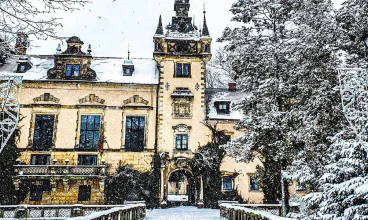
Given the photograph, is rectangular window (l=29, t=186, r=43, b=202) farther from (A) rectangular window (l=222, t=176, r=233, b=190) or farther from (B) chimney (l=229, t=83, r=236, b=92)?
(B) chimney (l=229, t=83, r=236, b=92)

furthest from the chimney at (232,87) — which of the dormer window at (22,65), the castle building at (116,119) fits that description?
the dormer window at (22,65)

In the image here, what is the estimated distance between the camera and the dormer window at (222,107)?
101 feet

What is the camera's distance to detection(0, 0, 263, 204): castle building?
27391 mm

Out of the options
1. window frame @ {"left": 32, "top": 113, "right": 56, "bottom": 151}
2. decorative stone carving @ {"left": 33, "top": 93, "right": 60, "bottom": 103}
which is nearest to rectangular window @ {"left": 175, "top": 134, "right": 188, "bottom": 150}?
window frame @ {"left": 32, "top": 113, "right": 56, "bottom": 151}


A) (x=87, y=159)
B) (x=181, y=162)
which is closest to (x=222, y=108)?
(x=181, y=162)

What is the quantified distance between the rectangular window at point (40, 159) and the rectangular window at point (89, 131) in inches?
114

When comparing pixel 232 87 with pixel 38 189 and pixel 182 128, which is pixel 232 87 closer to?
pixel 182 128

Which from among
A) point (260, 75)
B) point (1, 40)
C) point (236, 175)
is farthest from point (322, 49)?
Result: point (236, 175)

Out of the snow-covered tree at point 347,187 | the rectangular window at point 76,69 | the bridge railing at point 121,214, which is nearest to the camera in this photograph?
the bridge railing at point 121,214

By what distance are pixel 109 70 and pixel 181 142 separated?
10.0m

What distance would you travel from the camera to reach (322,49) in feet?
47.0

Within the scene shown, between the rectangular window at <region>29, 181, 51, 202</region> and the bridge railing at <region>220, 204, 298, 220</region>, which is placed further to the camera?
the rectangular window at <region>29, 181, 51, 202</region>

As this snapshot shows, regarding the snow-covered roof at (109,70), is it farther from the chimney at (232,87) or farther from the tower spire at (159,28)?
the chimney at (232,87)

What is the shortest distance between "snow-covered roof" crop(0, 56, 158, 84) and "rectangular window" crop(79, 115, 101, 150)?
3.61 meters
